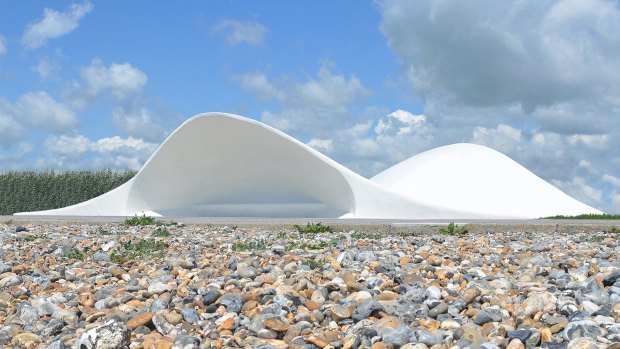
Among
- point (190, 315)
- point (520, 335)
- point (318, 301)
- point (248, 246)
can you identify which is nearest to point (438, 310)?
point (520, 335)

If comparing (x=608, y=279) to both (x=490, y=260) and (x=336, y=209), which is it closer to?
(x=490, y=260)

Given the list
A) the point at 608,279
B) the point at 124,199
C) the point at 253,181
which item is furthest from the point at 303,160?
the point at 608,279

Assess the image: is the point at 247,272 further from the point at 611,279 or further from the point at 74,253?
the point at 74,253

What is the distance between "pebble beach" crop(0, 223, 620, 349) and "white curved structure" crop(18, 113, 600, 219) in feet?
42.6

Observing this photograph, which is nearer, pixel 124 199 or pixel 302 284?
pixel 302 284

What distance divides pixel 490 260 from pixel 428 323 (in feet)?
7.59

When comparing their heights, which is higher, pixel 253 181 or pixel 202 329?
pixel 253 181

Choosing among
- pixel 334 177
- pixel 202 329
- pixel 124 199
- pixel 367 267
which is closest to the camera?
pixel 202 329

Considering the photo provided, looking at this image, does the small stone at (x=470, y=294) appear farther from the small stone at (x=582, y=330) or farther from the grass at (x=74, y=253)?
the grass at (x=74, y=253)

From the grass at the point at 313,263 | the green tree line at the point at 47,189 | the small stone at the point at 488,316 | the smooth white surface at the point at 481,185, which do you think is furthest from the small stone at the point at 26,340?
the green tree line at the point at 47,189

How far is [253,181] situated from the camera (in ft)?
71.9

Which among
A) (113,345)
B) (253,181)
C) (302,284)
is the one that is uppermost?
(253,181)

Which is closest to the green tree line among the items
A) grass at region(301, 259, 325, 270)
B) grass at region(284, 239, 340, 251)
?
grass at region(284, 239, 340, 251)

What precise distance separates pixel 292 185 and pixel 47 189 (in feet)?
39.4
